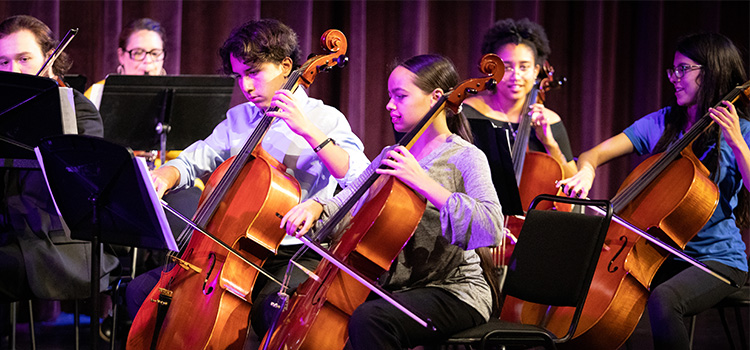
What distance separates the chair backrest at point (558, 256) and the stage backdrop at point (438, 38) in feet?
6.80

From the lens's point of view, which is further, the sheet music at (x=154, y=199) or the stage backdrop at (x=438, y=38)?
the stage backdrop at (x=438, y=38)

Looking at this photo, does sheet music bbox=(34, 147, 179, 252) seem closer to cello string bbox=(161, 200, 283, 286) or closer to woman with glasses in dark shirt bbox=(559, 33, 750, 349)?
cello string bbox=(161, 200, 283, 286)

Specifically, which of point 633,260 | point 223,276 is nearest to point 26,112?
point 223,276

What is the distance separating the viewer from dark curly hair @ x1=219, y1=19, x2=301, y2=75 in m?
2.33

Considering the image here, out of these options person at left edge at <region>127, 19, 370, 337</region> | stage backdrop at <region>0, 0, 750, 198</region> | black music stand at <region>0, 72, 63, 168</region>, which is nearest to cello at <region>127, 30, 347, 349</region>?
person at left edge at <region>127, 19, 370, 337</region>

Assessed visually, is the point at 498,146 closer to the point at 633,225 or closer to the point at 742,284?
the point at 633,225

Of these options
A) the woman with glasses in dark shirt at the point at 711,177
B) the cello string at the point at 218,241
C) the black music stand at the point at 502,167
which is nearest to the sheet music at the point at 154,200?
the cello string at the point at 218,241

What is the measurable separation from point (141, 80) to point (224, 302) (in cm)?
126

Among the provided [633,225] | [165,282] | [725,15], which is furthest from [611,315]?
[725,15]

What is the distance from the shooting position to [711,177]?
8.13ft

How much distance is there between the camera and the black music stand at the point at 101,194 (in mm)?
1747

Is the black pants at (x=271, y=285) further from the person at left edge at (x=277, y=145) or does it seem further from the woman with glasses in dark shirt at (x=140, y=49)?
the woman with glasses in dark shirt at (x=140, y=49)

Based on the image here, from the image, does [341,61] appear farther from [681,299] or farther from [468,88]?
[681,299]

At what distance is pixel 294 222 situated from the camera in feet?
6.52
